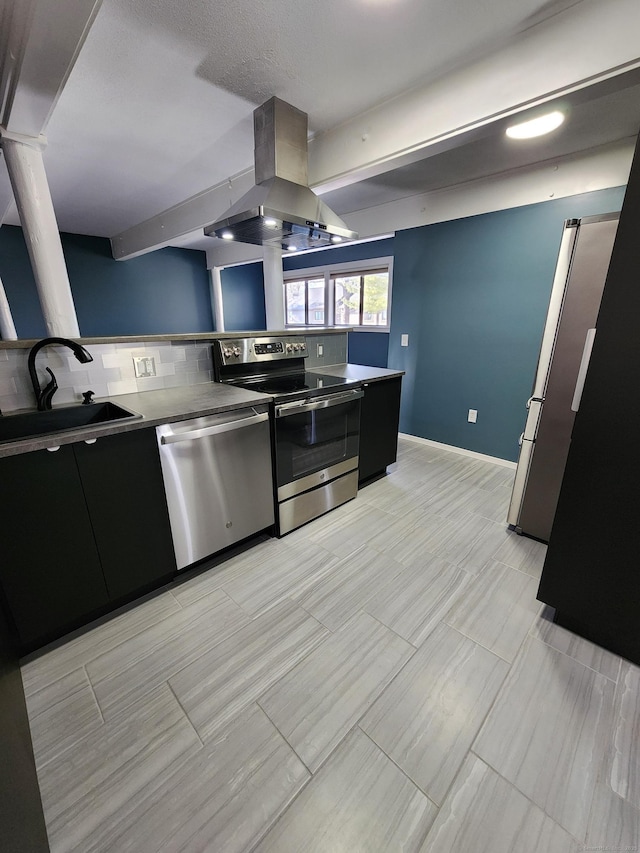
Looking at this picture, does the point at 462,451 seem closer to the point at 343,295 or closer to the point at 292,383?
the point at 292,383

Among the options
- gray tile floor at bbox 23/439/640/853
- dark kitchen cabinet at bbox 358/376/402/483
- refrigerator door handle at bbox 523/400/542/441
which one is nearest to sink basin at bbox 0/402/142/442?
gray tile floor at bbox 23/439/640/853

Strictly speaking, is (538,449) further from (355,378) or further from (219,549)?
(219,549)

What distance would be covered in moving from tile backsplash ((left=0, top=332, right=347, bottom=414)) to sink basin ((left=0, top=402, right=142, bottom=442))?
3.5 inches

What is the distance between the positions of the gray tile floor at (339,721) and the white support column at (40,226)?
197 centimetres

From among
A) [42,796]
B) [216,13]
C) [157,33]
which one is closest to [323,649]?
[42,796]

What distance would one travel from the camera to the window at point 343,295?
15.2 ft

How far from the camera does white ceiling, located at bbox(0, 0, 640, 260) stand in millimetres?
1413

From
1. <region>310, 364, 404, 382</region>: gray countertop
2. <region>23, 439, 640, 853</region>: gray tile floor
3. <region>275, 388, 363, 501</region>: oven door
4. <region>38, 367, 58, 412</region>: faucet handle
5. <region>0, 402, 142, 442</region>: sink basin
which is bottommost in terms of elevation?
<region>23, 439, 640, 853</region>: gray tile floor

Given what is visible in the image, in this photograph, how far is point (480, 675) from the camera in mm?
1307

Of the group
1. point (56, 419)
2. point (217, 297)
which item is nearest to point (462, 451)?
point (56, 419)

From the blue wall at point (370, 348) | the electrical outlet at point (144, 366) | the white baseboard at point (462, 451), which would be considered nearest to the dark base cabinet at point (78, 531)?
the electrical outlet at point (144, 366)

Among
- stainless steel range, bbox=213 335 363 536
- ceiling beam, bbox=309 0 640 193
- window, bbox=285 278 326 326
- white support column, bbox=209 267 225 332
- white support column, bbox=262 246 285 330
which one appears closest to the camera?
ceiling beam, bbox=309 0 640 193

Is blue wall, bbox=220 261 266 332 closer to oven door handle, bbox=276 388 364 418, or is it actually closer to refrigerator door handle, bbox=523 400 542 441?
oven door handle, bbox=276 388 364 418

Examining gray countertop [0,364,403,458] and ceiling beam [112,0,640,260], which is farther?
ceiling beam [112,0,640,260]
